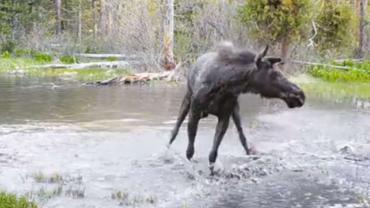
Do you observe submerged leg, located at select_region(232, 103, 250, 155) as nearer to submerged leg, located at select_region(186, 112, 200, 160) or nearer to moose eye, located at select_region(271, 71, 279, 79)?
submerged leg, located at select_region(186, 112, 200, 160)

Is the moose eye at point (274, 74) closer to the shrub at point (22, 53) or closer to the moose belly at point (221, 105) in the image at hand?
the moose belly at point (221, 105)

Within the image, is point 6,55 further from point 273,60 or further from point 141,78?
point 273,60

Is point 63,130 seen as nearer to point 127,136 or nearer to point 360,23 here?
point 127,136

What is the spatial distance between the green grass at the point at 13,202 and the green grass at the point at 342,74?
59.3 ft

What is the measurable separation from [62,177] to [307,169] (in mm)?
3574

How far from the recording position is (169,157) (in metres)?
10.1

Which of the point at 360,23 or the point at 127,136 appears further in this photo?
the point at 360,23

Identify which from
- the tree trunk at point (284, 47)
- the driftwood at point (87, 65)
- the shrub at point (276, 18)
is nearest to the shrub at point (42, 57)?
the driftwood at point (87, 65)

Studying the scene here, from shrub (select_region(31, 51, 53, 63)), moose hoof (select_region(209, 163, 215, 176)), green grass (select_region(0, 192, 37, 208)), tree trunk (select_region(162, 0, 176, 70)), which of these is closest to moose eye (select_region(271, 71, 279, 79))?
moose hoof (select_region(209, 163, 215, 176))

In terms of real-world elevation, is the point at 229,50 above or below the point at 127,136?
above

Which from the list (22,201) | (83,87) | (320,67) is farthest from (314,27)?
(22,201)

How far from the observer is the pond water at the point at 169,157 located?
7777mm

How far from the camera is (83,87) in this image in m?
20.8

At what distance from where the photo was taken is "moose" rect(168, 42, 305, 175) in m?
8.70
